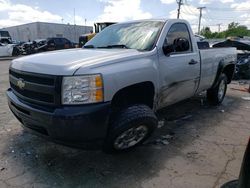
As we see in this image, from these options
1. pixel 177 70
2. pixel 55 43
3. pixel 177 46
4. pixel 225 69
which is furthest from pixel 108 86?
pixel 55 43

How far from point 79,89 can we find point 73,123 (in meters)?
0.36

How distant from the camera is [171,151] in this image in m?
3.90

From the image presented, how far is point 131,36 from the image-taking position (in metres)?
4.22

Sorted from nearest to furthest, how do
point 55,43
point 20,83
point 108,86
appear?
1. point 108,86
2. point 20,83
3. point 55,43

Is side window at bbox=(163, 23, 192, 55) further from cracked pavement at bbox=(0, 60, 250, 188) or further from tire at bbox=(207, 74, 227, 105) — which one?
tire at bbox=(207, 74, 227, 105)

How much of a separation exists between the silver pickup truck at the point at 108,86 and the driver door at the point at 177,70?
14mm

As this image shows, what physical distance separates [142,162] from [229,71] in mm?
4318

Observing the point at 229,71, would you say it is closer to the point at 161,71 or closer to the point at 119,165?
the point at 161,71

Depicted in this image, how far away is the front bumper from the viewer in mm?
2793

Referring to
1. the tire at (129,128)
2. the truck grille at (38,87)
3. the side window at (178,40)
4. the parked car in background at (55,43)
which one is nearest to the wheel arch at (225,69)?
the side window at (178,40)

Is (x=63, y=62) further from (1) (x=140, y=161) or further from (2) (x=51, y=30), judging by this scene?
(2) (x=51, y=30)

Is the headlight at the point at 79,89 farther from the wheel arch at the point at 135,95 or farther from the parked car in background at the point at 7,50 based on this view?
the parked car in background at the point at 7,50

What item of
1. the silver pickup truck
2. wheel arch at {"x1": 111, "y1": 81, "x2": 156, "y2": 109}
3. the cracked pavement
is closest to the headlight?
the silver pickup truck

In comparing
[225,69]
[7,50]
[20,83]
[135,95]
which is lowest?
[7,50]
